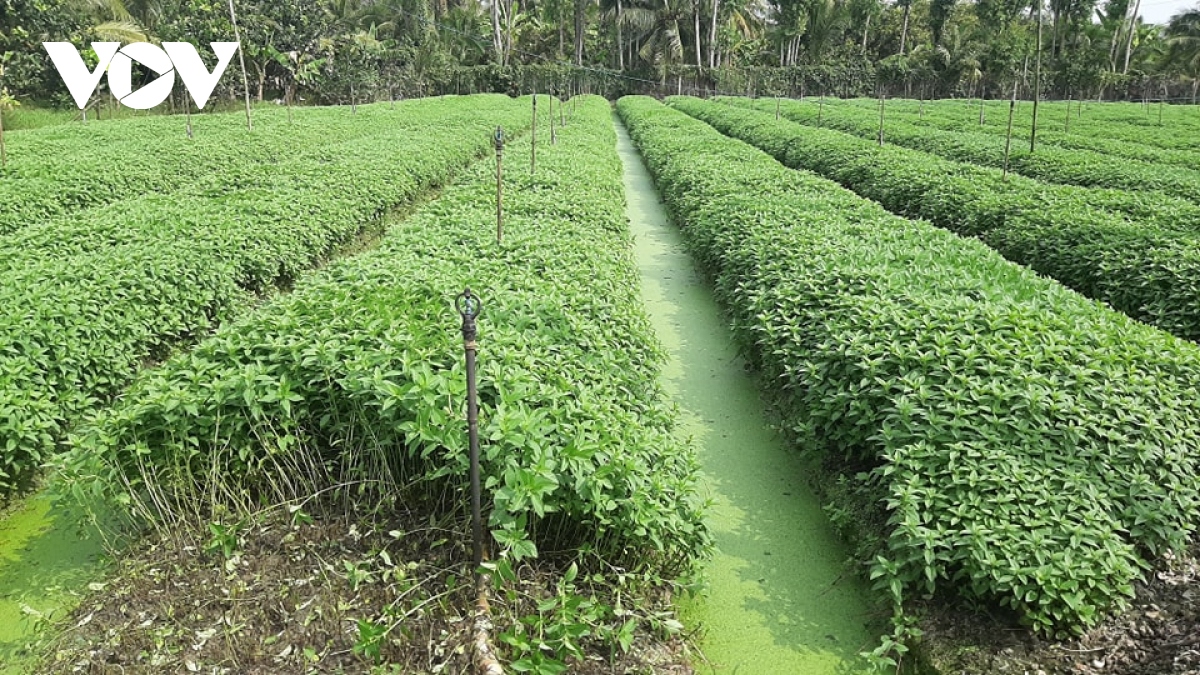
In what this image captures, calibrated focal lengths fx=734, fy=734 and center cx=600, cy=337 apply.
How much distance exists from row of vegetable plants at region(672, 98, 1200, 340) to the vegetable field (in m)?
0.07

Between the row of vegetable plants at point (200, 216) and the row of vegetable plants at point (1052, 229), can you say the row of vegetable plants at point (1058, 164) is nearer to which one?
the row of vegetable plants at point (1052, 229)

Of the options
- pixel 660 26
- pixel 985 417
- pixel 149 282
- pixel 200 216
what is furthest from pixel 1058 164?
pixel 660 26

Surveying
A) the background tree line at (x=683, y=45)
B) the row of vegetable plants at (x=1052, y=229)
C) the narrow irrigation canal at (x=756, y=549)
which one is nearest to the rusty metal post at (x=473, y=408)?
the narrow irrigation canal at (x=756, y=549)

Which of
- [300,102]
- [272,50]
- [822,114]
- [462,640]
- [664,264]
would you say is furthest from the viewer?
[300,102]

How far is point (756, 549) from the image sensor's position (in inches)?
158

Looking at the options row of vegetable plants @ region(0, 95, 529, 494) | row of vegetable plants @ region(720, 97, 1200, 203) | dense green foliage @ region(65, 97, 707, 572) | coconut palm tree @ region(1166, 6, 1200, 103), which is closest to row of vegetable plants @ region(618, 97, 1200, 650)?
dense green foliage @ region(65, 97, 707, 572)

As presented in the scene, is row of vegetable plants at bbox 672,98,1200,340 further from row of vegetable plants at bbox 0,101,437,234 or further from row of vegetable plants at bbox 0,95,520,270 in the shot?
row of vegetable plants at bbox 0,101,437,234

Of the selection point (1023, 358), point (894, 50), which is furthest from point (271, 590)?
point (894, 50)

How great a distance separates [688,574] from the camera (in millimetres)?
3393

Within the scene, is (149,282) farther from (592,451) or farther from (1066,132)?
(1066,132)

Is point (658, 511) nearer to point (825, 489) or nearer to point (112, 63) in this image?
point (825, 489)

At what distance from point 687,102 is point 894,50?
24.2 m

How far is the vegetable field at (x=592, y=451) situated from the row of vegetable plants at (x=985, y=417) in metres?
0.02

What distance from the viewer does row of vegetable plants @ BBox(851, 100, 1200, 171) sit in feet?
52.4
